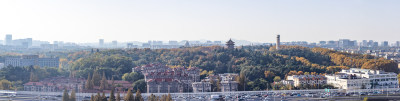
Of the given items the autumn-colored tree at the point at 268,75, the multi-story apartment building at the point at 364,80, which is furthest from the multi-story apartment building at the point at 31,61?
the multi-story apartment building at the point at 364,80

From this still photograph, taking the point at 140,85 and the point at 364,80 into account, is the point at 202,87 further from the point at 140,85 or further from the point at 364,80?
the point at 364,80

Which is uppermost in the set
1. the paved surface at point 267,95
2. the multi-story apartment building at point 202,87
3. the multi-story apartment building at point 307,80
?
the multi-story apartment building at point 307,80

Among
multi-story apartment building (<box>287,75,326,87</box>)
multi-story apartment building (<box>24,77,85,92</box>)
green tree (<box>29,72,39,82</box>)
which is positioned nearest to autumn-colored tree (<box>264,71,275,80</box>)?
multi-story apartment building (<box>287,75,326,87</box>)

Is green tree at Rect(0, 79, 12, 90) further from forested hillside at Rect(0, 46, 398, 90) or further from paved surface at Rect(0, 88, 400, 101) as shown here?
forested hillside at Rect(0, 46, 398, 90)

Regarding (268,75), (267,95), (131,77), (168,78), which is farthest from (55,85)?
(268,75)

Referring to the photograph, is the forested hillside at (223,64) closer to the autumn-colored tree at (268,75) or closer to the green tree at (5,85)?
the autumn-colored tree at (268,75)

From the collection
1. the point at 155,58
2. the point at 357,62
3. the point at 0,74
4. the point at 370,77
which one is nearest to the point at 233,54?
the point at 155,58
